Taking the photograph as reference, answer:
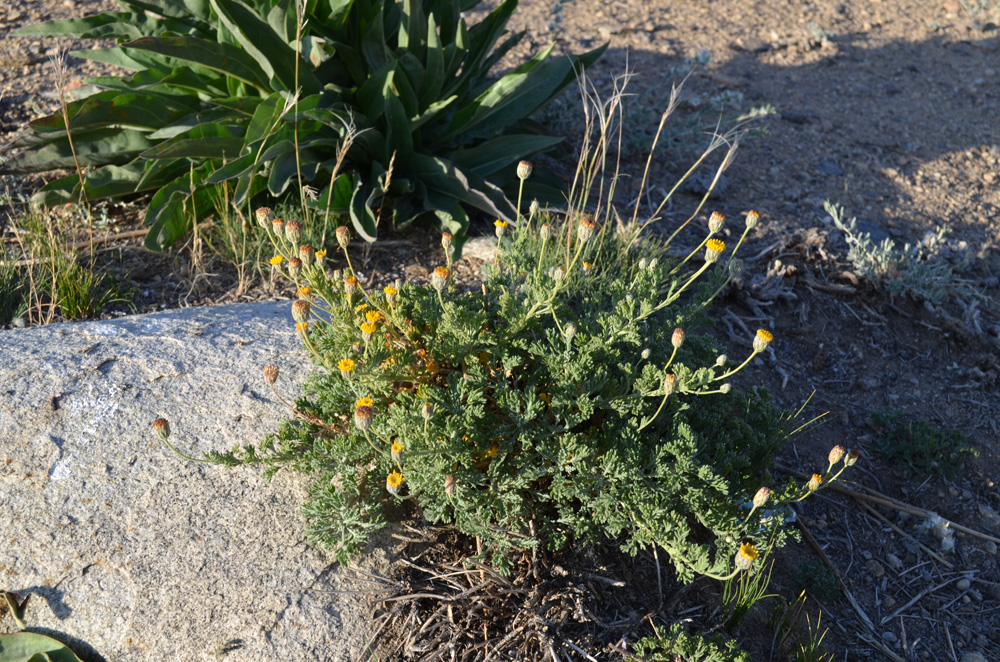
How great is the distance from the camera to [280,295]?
3.57 meters

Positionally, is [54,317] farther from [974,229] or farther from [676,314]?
[974,229]

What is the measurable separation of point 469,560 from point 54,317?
237 cm

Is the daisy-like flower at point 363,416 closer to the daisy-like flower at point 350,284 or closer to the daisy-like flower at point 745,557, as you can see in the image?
the daisy-like flower at point 350,284

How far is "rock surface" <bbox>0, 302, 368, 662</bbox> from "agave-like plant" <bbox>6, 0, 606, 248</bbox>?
38.7 inches

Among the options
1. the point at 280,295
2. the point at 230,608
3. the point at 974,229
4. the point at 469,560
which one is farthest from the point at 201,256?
the point at 974,229

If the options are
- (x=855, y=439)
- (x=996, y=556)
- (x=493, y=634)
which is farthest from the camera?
(x=855, y=439)

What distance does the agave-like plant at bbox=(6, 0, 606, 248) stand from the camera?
3500mm

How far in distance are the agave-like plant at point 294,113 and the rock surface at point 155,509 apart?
0.98 meters

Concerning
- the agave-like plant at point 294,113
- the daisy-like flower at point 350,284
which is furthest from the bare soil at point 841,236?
the daisy-like flower at point 350,284

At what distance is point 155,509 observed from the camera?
2334 millimetres

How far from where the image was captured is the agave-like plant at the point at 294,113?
3.50 meters

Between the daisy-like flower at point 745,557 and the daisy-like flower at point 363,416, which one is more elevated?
the daisy-like flower at point 363,416

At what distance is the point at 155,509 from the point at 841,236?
3759 mm

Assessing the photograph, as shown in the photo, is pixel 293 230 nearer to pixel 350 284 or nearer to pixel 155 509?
pixel 350 284
